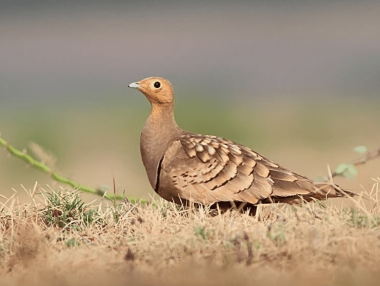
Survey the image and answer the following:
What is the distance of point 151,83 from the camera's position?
7.64m

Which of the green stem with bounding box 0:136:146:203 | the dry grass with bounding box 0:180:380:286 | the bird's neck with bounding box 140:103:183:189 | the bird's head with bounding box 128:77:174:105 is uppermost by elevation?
the bird's head with bounding box 128:77:174:105

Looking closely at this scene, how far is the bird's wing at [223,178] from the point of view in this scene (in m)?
7.11

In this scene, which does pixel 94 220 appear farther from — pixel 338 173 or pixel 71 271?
pixel 338 173

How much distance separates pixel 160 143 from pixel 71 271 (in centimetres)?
249

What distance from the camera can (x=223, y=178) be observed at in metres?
7.16

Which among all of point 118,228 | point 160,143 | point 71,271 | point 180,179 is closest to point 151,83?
point 160,143

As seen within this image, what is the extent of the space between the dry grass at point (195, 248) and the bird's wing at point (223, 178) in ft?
0.70

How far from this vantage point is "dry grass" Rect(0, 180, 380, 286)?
4.94m

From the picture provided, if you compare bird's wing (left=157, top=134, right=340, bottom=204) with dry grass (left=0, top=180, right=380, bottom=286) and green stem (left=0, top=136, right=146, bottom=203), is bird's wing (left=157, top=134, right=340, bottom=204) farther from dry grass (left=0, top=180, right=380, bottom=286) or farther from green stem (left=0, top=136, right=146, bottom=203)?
green stem (left=0, top=136, right=146, bottom=203)

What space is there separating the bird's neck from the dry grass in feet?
1.92

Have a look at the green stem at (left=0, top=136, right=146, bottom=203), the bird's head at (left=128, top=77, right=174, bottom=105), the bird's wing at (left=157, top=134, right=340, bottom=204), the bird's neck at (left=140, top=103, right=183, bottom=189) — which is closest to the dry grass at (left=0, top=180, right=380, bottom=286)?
the bird's wing at (left=157, top=134, right=340, bottom=204)

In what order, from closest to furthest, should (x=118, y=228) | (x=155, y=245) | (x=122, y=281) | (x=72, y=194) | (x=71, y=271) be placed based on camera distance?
(x=122, y=281) < (x=71, y=271) < (x=155, y=245) < (x=118, y=228) < (x=72, y=194)

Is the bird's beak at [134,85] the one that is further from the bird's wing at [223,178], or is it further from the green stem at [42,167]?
the green stem at [42,167]

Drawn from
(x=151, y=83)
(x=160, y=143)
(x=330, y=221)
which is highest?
(x=151, y=83)
